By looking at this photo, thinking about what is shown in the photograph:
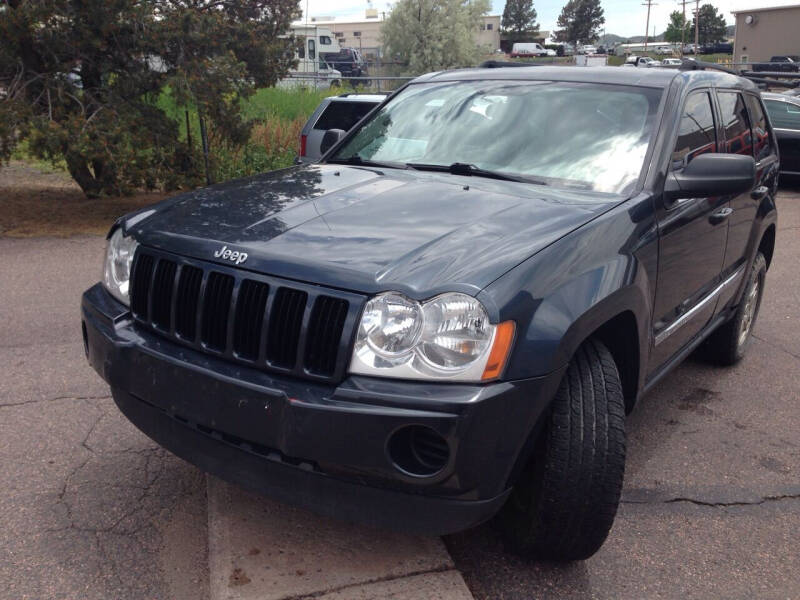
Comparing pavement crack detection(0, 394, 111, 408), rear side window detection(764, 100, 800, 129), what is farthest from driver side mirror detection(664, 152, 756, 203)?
rear side window detection(764, 100, 800, 129)

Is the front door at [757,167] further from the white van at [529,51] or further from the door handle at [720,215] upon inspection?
the white van at [529,51]

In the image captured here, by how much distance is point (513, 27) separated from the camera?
115062 millimetres

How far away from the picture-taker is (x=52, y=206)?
34.4 ft

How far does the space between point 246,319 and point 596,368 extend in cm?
121

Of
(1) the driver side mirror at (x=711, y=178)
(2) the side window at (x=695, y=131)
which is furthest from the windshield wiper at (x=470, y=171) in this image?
(2) the side window at (x=695, y=131)

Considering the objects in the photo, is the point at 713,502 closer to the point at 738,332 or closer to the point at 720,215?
the point at 720,215

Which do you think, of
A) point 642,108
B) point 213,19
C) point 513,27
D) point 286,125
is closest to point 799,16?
point 286,125

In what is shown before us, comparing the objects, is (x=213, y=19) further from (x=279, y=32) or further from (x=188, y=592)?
(x=188, y=592)

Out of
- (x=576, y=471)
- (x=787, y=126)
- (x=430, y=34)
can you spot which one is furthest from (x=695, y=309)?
(x=430, y=34)

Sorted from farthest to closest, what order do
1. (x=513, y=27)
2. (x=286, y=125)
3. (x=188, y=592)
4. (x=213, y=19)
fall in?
(x=513, y=27), (x=286, y=125), (x=213, y=19), (x=188, y=592)

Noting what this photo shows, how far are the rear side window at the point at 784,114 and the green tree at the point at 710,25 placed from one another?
98415mm

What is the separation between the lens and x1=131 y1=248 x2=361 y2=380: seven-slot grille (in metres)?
2.45

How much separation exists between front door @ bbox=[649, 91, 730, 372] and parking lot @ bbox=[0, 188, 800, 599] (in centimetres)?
62

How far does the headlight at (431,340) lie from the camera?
2350 mm
